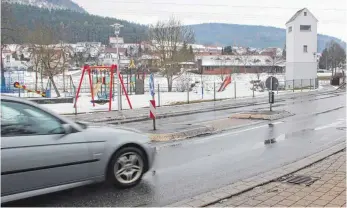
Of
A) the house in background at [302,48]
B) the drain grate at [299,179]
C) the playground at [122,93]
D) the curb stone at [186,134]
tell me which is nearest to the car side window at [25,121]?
the drain grate at [299,179]

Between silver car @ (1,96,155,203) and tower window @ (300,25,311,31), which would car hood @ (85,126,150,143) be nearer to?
silver car @ (1,96,155,203)

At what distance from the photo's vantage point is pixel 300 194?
5664mm

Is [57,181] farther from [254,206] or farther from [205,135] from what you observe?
[205,135]

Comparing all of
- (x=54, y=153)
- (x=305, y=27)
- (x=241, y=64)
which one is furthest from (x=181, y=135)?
(x=241, y=64)

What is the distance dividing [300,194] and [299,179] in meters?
0.90

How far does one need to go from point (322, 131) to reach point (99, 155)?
8922 mm

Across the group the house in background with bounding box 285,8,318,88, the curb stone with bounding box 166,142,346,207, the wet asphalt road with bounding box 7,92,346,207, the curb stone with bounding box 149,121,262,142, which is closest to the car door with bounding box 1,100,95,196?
the wet asphalt road with bounding box 7,92,346,207

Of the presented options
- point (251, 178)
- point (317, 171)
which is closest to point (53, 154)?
point (251, 178)

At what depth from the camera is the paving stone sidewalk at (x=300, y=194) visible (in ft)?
17.2

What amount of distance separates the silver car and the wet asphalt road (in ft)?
0.93

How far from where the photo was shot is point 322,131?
12680 mm

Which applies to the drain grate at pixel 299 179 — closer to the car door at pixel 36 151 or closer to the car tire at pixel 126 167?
the car tire at pixel 126 167

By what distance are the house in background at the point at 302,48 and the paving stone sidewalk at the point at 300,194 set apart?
49286mm

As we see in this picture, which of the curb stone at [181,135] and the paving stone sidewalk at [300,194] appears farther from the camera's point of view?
the curb stone at [181,135]
